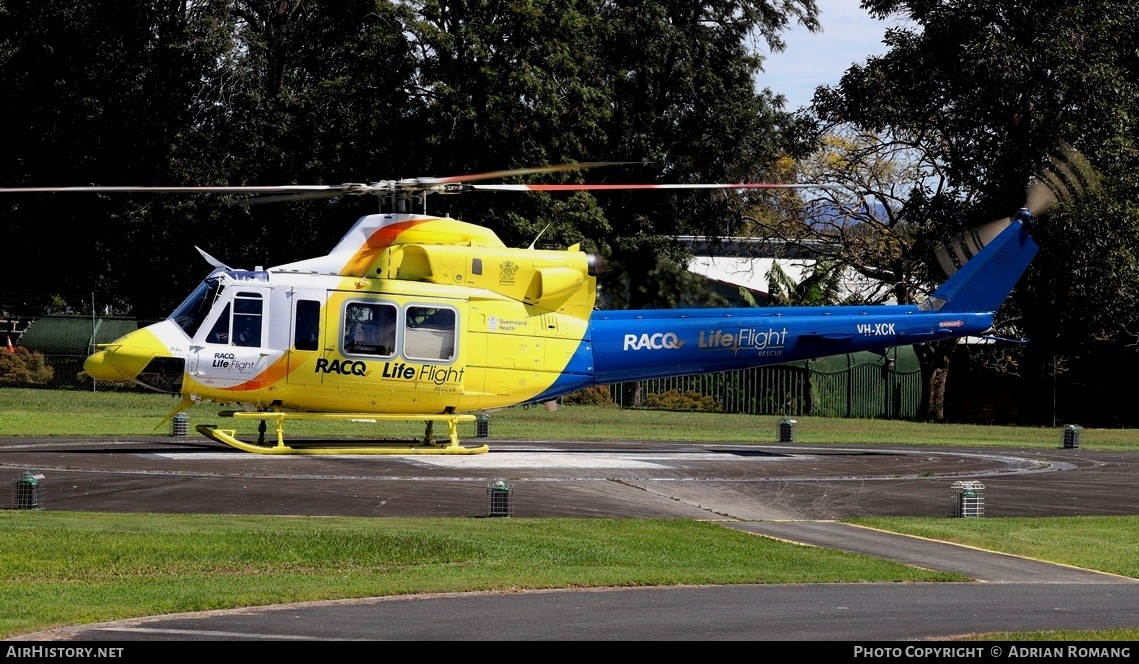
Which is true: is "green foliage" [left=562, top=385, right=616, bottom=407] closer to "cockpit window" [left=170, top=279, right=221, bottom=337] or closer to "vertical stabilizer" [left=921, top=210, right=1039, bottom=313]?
"vertical stabilizer" [left=921, top=210, right=1039, bottom=313]

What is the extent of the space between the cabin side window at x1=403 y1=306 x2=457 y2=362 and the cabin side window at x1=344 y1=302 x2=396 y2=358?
0.30 meters

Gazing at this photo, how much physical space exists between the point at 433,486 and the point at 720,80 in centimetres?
4328

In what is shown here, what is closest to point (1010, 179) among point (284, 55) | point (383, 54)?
point (383, 54)

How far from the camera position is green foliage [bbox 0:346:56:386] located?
4700cm

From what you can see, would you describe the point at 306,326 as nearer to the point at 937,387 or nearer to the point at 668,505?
the point at 668,505

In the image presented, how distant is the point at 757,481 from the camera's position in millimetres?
24719

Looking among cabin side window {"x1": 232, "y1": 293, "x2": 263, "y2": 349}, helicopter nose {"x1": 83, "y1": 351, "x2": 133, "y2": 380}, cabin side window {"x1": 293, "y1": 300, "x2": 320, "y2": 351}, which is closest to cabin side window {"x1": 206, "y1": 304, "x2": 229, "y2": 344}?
cabin side window {"x1": 232, "y1": 293, "x2": 263, "y2": 349}

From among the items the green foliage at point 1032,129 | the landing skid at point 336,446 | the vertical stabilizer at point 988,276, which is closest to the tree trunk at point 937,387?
the green foliage at point 1032,129

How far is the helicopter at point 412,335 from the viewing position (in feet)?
81.8

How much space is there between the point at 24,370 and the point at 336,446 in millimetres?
24024

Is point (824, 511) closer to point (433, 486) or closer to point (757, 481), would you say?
point (757, 481)
